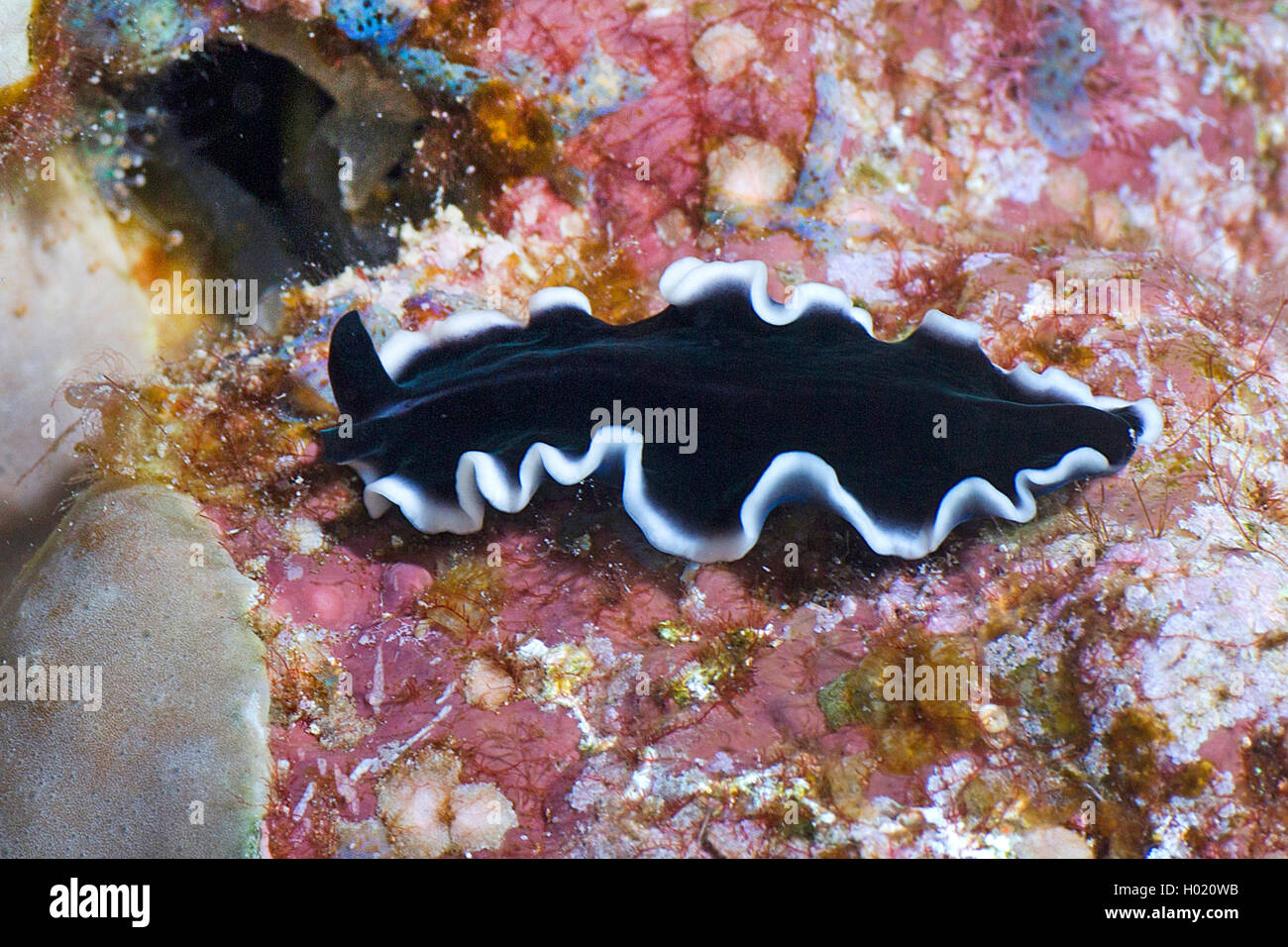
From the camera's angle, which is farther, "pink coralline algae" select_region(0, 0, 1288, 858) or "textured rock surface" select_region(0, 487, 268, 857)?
"textured rock surface" select_region(0, 487, 268, 857)

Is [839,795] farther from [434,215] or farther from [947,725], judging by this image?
[434,215]

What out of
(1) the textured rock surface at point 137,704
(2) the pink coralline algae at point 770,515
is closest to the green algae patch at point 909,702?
(2) the pink coralline algae at point 770,515

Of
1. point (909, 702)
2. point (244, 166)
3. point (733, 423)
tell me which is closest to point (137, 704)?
point (244, 166)

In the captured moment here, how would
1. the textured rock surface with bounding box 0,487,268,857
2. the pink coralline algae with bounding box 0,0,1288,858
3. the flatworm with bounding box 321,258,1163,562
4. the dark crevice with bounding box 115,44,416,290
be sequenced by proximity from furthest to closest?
1. the dark crevice with bounding box 115,44,416,290
2. the flatworm with bounding box 321,258,1163,562
3. the textured rock surface with bounding box 0,487,268,857
4. the pink coralline algae with bounding box 0,0,1288,858

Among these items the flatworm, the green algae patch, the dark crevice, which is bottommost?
the green algae patch

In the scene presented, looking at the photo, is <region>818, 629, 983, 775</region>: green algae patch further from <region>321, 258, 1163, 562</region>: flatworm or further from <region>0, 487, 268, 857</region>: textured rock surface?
<region>0, 487, 268, 857</region>: textured rock surface

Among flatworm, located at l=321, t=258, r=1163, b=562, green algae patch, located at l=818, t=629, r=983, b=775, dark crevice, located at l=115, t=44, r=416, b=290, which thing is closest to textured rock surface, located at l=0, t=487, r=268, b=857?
flatworm, located at l=321, t=258, r=1163, b=562
